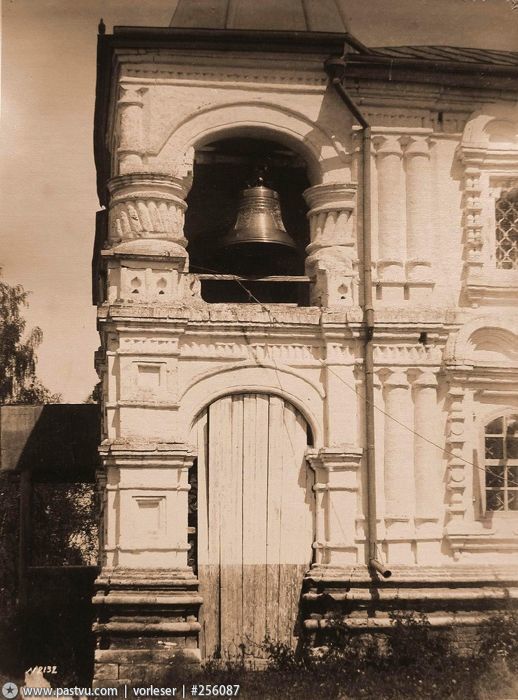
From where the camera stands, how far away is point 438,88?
37.2ft

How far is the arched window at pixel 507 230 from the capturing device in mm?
11523

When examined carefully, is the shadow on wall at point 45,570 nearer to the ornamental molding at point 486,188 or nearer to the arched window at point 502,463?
the arched window at point 502,463

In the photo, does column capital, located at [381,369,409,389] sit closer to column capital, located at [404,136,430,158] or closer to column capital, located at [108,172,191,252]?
column capital, located at [404,136,430,158]

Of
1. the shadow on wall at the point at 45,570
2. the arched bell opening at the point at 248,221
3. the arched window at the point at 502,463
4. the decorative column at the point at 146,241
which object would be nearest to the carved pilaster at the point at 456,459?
the arched window at the point at 502,463

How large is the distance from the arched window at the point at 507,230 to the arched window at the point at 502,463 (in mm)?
1588

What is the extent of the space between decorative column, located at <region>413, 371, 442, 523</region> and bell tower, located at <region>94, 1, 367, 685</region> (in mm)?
623

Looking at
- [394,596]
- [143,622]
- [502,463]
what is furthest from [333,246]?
[143,622]

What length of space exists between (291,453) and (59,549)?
1778cm

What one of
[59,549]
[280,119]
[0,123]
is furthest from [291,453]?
[59,549]

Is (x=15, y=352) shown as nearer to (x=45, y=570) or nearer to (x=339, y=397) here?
(x=45, y=570)

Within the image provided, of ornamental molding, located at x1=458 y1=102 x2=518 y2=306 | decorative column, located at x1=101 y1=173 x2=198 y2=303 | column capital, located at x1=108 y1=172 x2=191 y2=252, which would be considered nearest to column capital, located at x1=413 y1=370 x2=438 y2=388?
ornamental molding, located at x1=458 y1=102 x2=518 y2=306

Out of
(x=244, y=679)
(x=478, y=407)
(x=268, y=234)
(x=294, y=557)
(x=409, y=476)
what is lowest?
(x=244, y=679)

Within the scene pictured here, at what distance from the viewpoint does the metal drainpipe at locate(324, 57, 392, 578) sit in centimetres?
1070

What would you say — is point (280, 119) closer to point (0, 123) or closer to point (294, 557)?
point (0, 123)
